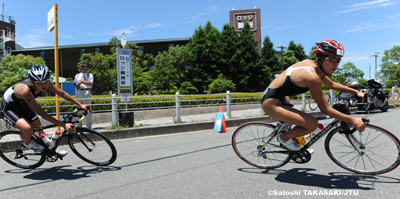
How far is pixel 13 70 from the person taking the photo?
38219 mm

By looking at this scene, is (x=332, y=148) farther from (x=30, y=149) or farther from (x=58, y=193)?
(x=30, y=149)

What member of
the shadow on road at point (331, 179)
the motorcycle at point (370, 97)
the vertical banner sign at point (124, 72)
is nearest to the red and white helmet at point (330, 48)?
the motorcycle at point (370, 97)

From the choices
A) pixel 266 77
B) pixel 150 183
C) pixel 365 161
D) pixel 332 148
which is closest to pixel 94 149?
pixel 150 183

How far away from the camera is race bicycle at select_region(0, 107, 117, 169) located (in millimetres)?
4312

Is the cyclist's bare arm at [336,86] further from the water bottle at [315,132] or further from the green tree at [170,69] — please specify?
the green tree at [170,69]

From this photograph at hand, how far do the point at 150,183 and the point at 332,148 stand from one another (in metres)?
2.46

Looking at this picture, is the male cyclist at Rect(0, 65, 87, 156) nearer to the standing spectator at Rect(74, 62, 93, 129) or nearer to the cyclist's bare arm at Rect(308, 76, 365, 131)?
the cyclist's bare arm at Rect(308, 76, 365, 131)

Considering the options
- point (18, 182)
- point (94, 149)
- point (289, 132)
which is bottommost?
point (18, 182)

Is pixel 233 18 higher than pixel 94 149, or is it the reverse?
pixel 233 18

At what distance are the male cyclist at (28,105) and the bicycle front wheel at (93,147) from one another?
191mm

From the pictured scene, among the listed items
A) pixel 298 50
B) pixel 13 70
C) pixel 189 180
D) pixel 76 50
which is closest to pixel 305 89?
pixel 189 180

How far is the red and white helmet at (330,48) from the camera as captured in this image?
3.29 m

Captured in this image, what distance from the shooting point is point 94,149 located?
4.47 metres

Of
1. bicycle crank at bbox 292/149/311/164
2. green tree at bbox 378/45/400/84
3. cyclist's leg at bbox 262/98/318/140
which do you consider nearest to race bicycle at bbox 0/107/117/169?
cyclist's leg at bbox 262/98/318/140
